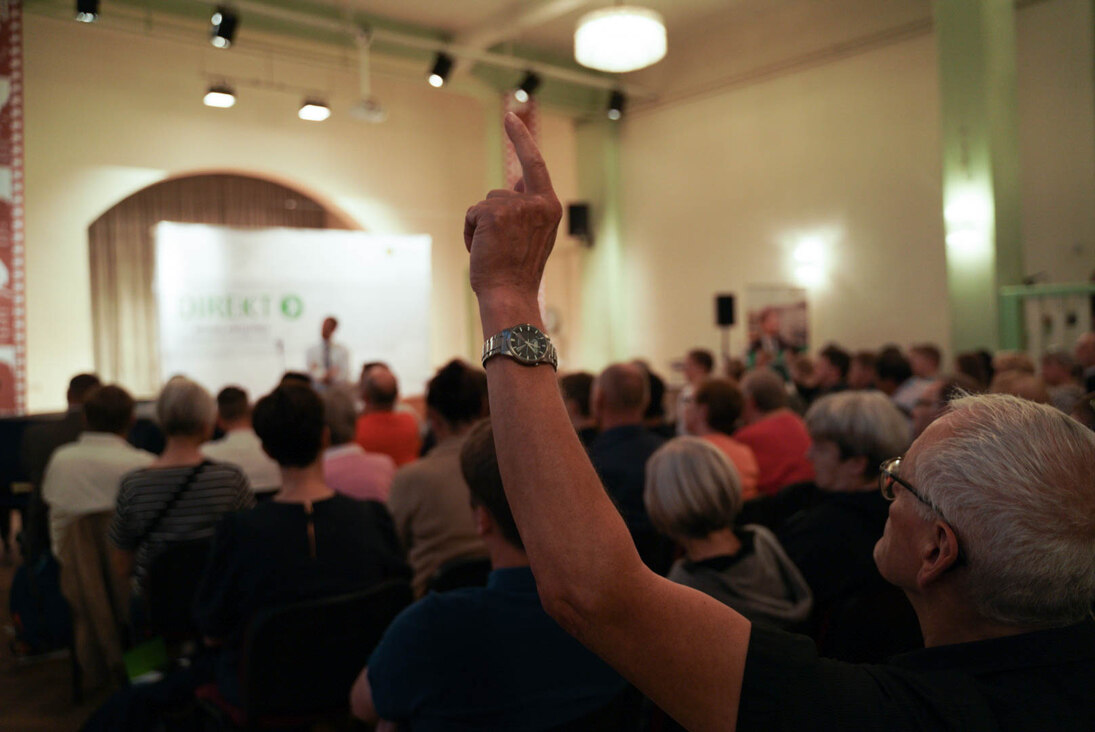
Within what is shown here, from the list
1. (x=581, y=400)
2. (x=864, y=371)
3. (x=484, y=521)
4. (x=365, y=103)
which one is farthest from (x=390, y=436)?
(x=365, y=103)

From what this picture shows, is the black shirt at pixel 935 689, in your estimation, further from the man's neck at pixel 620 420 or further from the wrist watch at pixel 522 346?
the man's neck at pixel 620 420

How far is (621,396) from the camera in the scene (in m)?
3.23

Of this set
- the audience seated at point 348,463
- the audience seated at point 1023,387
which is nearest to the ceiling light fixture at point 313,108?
the audience seated at point 348,463

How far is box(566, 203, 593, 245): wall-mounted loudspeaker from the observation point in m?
11.2

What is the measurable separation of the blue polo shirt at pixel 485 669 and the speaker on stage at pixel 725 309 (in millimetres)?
8436

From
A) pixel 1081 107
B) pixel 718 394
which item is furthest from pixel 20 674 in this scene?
pixel 1081 107

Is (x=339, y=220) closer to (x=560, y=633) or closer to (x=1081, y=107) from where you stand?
(x=1081, y=107)

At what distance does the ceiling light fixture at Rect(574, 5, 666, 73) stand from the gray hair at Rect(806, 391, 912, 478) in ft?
13.2

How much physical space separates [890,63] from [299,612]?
28.9 feet

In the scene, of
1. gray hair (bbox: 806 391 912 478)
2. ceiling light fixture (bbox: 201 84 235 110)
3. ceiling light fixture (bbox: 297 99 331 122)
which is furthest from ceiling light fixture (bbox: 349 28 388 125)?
gray hair (bbox: 806 391 912 478)

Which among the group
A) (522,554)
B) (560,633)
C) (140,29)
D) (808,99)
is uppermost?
(140,29)

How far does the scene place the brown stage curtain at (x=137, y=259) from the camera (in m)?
11.1

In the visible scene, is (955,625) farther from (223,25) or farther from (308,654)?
(223,25)

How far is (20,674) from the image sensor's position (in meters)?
3.58
